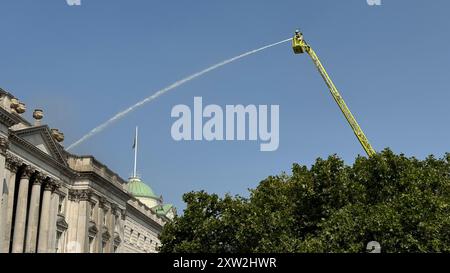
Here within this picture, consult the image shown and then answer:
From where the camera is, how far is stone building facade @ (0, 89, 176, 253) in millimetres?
57219

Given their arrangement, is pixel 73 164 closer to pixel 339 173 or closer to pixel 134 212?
pixel 134 212

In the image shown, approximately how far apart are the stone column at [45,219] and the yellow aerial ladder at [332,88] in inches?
1140

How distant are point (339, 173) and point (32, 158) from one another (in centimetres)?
3086

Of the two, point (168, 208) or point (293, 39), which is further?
point (168, 208)

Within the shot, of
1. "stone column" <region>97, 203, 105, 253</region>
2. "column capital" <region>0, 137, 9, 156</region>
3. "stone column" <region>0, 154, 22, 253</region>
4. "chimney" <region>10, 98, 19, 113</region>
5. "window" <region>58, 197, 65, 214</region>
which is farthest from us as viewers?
"stone column" <region>97, 203, 105, 253</region>

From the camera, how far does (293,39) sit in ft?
234

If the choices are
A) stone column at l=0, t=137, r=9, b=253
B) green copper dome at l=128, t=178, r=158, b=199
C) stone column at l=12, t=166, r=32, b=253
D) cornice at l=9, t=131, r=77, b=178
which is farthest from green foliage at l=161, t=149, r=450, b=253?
green copper dome at l=128, t=178, r=158, b=199

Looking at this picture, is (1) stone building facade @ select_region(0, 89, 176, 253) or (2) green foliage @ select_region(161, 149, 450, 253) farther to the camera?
(1) stone building facade @ select_region(0, 89, 176, 253)

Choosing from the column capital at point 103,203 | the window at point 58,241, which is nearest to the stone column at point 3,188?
the window at point 58,241

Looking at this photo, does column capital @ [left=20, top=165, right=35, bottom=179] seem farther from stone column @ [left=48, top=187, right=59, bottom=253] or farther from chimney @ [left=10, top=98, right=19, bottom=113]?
stone column @ [left=48, top=187, right=59, bottom=253]

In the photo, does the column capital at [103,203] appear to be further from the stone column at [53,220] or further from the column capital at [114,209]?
the stone column at [53,220]

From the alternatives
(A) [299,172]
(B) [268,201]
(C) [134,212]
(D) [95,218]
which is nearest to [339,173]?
(A) [299,172]

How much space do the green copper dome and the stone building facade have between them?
36.2 metres

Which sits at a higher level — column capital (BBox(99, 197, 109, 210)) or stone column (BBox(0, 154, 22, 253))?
column capital (BBox(99, 197, 109, 210))
